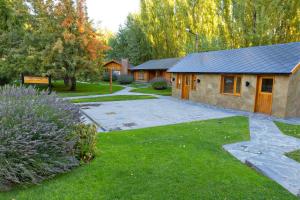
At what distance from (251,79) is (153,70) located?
2170cm

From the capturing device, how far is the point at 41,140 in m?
3.43

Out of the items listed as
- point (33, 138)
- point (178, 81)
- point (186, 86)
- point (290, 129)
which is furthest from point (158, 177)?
point (178, 81)

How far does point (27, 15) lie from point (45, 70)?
599cm

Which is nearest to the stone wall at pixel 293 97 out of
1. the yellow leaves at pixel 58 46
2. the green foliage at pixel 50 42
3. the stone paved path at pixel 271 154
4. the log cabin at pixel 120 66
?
the stone paved path at pixel 271 154

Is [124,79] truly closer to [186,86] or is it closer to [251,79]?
[186,86]

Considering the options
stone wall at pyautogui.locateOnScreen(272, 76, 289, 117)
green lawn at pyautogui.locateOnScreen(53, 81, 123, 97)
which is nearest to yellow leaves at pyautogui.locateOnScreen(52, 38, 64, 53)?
green lawn at pyautogui.locateOnScreen(53, 81, 123, 97)

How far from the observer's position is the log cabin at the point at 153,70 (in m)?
28.6

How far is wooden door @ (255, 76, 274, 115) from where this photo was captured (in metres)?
10.3

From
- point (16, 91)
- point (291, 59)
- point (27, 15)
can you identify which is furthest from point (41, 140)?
point (27, 15)

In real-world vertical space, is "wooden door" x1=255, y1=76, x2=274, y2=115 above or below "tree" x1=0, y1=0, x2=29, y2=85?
below

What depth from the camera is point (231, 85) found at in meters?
12.4

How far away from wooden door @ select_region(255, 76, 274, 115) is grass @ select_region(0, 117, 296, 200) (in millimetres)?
6056

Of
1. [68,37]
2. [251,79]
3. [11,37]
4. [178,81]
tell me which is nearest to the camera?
[251,79]

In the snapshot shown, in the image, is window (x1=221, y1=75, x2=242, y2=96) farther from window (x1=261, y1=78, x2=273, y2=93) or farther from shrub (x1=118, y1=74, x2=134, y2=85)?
shrub (x1=118, y1=74, x2=134, y2=85)
